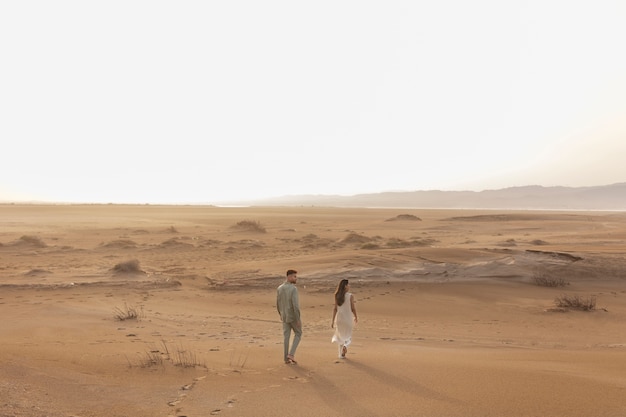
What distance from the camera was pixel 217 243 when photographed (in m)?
33.3

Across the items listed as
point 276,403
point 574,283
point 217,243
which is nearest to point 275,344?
point 276,403

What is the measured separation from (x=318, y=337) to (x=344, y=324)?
109 inches

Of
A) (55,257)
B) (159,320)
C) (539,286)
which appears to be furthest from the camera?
(55,257)

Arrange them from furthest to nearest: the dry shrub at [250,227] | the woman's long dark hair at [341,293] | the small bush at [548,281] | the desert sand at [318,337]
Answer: the dry shrub at [250,227], the small bush at [548,281], the woman's long dark hair at [341,293], the desert sand at [318,337]

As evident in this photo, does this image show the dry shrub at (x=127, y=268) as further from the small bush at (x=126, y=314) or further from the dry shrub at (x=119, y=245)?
the dry shrub at (x=119, y=245)

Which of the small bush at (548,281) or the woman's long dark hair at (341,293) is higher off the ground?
the woman's long dark hair at (341,293)

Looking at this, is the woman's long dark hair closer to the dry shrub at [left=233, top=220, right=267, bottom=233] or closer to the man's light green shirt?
the man's light green shirt

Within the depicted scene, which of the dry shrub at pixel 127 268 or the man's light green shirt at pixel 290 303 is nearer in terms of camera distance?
the man's light green shirt at pixel 290 303

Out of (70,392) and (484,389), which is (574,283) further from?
(70,392)

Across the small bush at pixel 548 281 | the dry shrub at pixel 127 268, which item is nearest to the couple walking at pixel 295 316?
the small bush at pixel 548 281

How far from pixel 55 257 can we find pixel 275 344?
18662 mm

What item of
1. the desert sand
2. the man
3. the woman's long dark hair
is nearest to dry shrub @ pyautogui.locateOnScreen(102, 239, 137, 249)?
the desert sand

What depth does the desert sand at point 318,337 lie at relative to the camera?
7.03 m

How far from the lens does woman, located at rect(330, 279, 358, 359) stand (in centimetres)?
958
